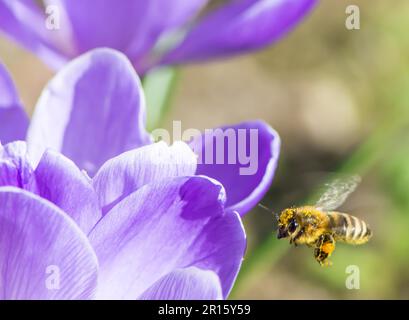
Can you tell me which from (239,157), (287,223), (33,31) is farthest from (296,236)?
(33,31)

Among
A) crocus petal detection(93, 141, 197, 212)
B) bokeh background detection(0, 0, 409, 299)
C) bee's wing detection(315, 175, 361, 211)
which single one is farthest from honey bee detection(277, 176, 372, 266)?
bokeh background detection(0, 0, 409, 299)

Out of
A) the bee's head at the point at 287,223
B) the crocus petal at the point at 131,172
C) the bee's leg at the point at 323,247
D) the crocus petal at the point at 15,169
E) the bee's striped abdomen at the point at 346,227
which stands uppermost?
the crocus petal at the point at 15,169

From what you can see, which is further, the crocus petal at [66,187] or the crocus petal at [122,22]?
the crocus petal at [122,22]

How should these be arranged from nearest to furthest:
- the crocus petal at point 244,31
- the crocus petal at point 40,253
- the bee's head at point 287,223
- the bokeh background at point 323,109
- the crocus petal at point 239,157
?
the crocus petal at point 40,253 → the crocus petal at point 239,157 → the bee's head at point 287,223 → the crocus petal at point 244,31 → the bokeh background at point 323,109

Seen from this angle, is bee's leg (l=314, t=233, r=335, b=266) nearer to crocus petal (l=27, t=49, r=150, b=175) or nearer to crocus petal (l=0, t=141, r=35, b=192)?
crocus petal (l=27, t=49, r=150, b=175)

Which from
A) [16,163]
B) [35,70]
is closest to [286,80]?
[35,70]

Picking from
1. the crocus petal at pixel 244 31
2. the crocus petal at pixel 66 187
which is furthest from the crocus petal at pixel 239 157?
the crocus petal at pixel 244 31

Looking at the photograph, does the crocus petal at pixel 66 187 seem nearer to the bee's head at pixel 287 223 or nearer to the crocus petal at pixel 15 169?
the crocus petal at pixel 15 169
